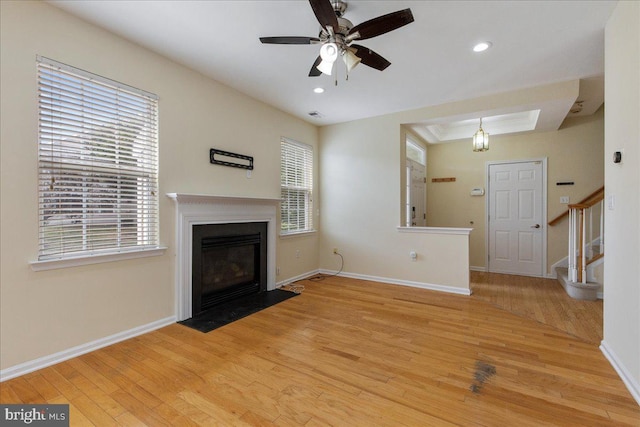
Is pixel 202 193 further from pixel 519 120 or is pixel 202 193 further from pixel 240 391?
pixel 519 120

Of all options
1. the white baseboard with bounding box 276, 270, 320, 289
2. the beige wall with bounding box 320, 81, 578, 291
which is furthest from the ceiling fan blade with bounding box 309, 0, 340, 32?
the white baseboard with bounding box 276, 270, 320, 289

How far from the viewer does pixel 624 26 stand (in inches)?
80.9

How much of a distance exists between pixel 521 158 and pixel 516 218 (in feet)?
3.62

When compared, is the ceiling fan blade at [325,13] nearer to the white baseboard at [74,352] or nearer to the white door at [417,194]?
the white baseboard at [74,352]

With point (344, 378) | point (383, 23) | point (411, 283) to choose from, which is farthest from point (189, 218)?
point (411, 283)

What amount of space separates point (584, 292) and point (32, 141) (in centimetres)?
610

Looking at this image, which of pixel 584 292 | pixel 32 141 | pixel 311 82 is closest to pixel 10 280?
pixel 32 141

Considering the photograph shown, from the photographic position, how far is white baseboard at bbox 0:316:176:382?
6.70 feet

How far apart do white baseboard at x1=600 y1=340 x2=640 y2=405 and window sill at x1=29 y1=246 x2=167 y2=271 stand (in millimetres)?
3871

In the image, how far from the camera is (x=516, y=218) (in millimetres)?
5262

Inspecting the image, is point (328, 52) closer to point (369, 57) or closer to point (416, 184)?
point (369, 57)

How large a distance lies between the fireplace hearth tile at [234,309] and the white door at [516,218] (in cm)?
409

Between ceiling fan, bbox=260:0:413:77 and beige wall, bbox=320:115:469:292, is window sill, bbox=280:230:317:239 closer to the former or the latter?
beige wall, bbox=320:115:469:292

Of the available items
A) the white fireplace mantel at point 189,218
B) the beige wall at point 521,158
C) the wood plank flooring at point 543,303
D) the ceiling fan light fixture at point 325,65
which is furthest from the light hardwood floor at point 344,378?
the beige wall at point 521,158
